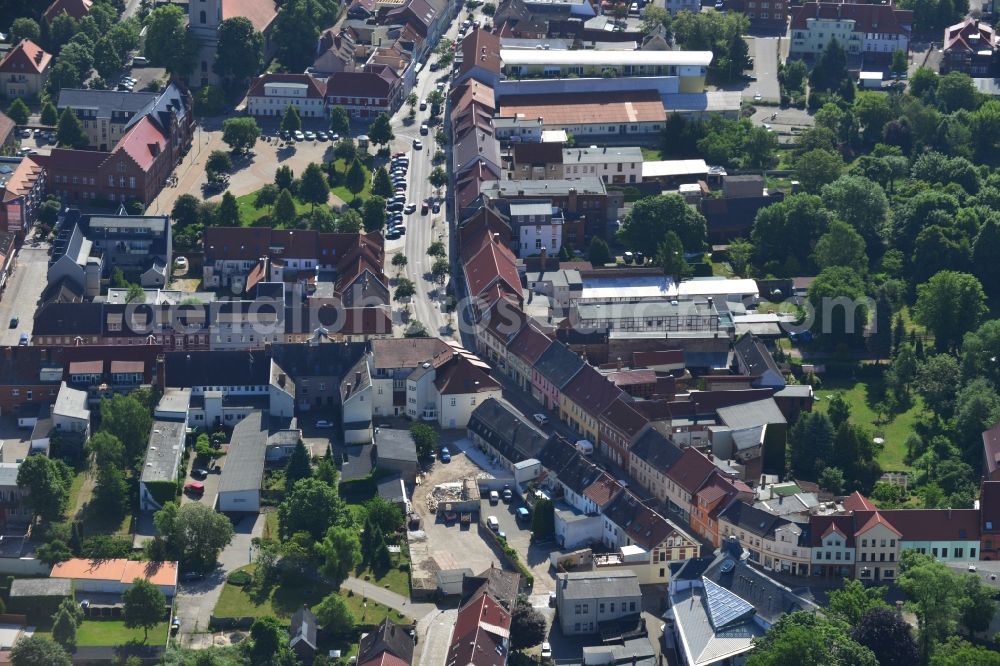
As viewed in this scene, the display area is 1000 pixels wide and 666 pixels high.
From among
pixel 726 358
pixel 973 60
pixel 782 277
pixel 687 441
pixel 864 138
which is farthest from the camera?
pixel 973 60

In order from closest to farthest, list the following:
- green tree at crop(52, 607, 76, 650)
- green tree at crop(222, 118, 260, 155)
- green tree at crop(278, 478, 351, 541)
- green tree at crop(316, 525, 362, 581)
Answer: green tree at crop(52, 607, 76, 650) < green tree at crop(316, 525, 362, 581) < green tree at crop(278, 478, 351, 541) < green tree at crop(222, 118, 260, 155)

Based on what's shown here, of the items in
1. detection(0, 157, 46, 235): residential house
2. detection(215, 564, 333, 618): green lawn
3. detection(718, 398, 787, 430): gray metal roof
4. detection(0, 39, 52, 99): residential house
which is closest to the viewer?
detection(215, 564, 333, 618): green lawn

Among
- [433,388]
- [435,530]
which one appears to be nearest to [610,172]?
[433,388]

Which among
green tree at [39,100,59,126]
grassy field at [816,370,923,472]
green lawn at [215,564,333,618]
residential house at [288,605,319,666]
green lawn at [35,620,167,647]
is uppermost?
green tree at [39,100,59,126]

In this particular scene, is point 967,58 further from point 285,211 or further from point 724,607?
point 724,607

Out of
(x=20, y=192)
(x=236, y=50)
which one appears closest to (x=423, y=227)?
(x=20, y=192)

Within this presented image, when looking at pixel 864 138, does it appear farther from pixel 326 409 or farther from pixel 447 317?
pixel 326 409

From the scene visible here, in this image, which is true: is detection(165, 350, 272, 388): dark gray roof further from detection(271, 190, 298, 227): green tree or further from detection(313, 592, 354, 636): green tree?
detection(271, 190, 298, 227): green tree

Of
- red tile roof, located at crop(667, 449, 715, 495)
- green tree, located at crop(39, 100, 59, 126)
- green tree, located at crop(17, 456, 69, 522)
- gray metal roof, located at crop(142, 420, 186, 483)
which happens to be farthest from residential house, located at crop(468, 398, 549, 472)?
green tree, located at crop(39, 100, 59, 126)
